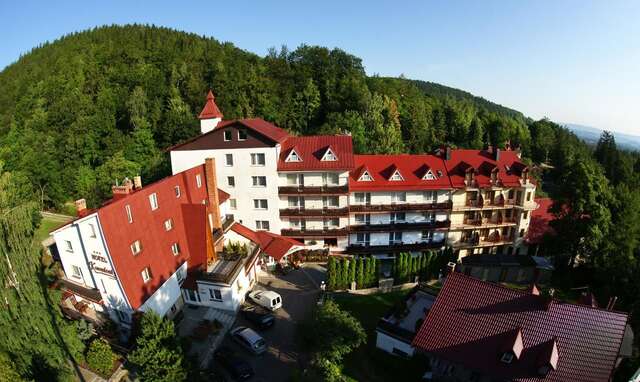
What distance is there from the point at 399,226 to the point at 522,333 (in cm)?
2056

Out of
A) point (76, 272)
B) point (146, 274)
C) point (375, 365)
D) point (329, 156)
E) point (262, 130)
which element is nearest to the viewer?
point (375, 365)

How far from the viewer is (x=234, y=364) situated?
2314 cm

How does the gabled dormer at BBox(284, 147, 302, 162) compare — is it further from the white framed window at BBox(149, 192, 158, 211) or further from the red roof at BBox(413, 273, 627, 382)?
the red roof at BBox(413, 273, 627, 382)

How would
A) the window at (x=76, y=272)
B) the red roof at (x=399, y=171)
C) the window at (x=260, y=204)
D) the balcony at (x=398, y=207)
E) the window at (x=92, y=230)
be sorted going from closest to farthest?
the window at (x=92, y=230), the window at (x=76, y=272), the red roof at (x=399, y=171), the balcony at (x=398, y=207), the window at (x=260, y=204)

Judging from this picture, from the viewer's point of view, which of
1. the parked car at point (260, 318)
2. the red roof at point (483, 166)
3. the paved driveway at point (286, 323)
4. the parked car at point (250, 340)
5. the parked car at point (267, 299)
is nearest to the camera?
the paved driveway at point (286, 323)

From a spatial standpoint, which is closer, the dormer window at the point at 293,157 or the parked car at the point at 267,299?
the parked car at the point at 267,299

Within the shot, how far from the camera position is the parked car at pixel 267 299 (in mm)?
30188

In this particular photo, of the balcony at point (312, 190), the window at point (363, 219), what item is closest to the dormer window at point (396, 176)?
the window at point (363, 219)

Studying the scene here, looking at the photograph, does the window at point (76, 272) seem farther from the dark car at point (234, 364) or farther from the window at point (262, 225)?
the window at point (262, 225)

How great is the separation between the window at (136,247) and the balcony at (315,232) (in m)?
17.4

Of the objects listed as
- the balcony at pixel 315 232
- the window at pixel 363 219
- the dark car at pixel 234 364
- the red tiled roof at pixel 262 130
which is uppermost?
the red tiled roof at pixel 262 130

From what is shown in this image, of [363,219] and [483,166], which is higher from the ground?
[483,166]

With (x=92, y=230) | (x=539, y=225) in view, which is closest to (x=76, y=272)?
(x=92, y=230)

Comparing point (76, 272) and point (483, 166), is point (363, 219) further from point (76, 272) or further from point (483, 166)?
point (76, 272)
